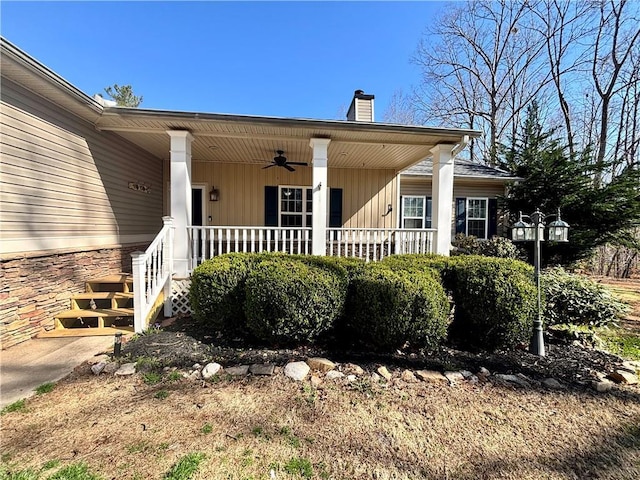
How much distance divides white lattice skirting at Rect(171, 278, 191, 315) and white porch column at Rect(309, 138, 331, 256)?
248cm

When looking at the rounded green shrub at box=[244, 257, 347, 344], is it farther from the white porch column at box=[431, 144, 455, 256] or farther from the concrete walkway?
the white porch column at box=[431, 144, 455, 256]

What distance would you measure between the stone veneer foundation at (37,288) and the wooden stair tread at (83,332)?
0.15m

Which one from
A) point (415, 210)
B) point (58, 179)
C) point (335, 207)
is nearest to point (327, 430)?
point (58, 179)

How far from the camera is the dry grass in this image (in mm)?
1966

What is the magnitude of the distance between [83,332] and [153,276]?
1143mm

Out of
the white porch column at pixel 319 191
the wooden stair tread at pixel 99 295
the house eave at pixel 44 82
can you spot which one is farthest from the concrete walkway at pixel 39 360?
the white porch column at pixel 319 191

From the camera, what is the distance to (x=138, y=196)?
22.6 ft

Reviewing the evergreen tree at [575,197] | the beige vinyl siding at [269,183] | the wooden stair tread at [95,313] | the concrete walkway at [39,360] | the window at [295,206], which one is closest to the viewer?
the concrete walkway at [39,360]

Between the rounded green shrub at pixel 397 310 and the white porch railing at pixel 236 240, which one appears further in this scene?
the white porch railing at pixel 236 240

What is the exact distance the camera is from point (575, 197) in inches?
352

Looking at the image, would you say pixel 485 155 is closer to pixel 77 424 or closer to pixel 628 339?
pixel 628 339

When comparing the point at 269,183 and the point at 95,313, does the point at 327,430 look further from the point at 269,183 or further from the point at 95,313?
the point at 269,183

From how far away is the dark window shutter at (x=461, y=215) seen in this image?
402 inches

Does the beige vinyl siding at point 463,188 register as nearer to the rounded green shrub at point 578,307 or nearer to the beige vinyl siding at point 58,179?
the rounded green shrub at point 578,307
